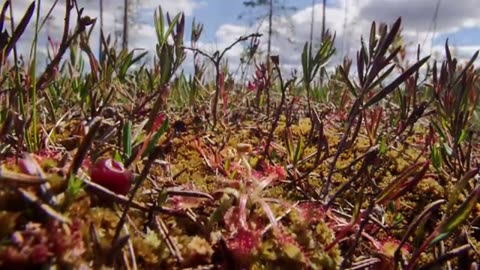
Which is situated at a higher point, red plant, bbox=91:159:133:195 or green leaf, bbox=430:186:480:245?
red plant, bbox=91:159:133:195

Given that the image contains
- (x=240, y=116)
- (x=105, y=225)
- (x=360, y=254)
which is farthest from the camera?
(x=240, y=116)

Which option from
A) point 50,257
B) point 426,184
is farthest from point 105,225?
point 426,184

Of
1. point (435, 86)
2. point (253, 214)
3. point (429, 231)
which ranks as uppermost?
point (435, 86)

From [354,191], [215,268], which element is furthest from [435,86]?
[215,268]

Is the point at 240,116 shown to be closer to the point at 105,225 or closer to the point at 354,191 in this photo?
the point at 354,191

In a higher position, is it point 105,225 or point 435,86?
point 435,86

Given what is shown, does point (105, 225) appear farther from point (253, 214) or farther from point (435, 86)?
point (435, 86)

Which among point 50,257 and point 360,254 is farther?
point 360,254

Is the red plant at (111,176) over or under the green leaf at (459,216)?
over

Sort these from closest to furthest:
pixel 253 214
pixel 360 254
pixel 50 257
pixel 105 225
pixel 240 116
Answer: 1. pixel 50 257
2. pixel 105 225
3. pixel 253 214
4. pixel 360 254
5. pixel 240 116
